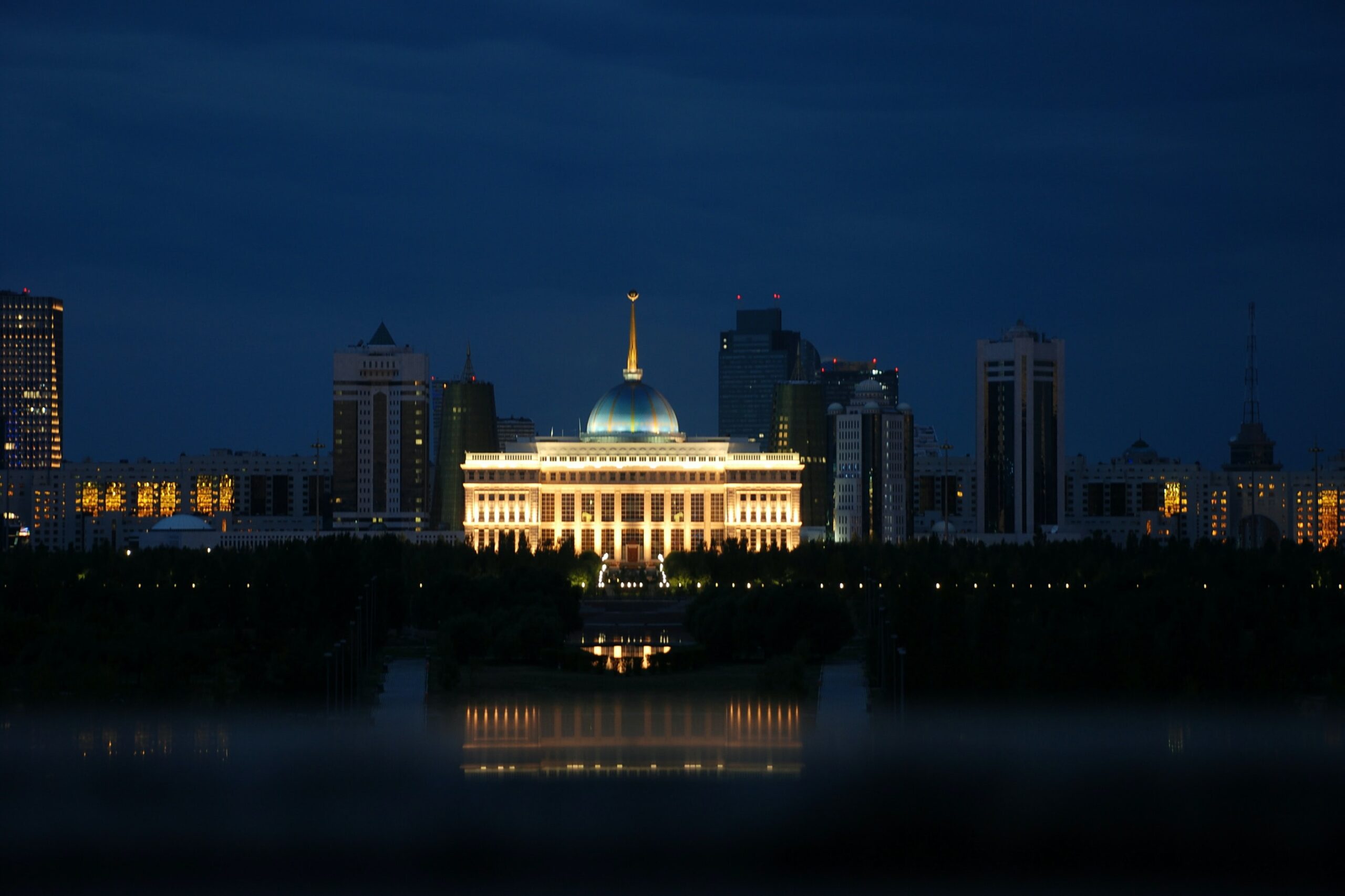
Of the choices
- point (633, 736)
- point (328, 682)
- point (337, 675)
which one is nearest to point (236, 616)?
point (337, 675)

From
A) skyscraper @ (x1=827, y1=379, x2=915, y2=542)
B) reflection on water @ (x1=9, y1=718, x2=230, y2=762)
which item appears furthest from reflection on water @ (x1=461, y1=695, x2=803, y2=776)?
skyscraper @ (x1=827, y1=379, x2=915, y2=542)

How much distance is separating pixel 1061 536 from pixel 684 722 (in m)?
107

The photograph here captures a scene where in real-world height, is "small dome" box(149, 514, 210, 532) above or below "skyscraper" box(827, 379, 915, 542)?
below

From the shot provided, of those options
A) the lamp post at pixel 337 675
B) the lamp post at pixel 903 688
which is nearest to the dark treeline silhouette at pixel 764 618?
the lamp post at pixel 337 675

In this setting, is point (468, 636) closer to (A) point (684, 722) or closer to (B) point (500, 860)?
(A) point (684, 722)

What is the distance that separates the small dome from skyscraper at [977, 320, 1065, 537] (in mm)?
56634

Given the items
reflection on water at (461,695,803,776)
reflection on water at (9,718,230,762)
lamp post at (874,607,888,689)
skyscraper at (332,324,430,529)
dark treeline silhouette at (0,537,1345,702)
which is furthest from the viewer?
skyscraper at (332,324,430,529)

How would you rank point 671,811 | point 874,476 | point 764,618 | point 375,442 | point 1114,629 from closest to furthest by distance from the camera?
point 671,811 → point 1114,629 → point 764,618 → point 874,476 → point 375,442

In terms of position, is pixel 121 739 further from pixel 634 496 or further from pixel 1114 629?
pixel 634 496

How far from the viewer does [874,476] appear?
163 metres

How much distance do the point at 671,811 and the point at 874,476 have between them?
123129 mm

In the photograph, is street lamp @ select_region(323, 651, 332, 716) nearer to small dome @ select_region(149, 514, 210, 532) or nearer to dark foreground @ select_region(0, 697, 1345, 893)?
dark foreground @ select_region(0, 697, 1345, 893)

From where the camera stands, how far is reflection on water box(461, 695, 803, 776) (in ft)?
151

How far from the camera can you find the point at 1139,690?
60.2 m
